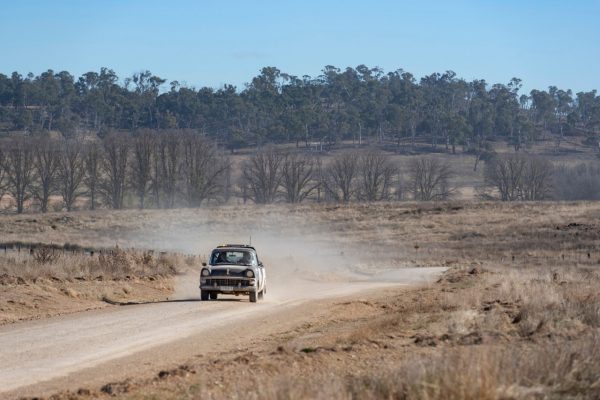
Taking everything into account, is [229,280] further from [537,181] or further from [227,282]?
[537,181]

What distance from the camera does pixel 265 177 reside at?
130m

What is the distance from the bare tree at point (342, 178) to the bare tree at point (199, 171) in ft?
45.9

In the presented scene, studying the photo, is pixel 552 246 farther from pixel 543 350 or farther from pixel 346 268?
pixel 543 350

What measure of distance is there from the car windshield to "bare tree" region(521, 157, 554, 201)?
350 feet

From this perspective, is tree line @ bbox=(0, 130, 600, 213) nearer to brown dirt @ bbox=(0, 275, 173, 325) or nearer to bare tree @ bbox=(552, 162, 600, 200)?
bare tree @ bbox=(552, 162, 600, 200)

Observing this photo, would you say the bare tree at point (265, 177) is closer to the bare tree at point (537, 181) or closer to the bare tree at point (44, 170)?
the bare tree at point (44, 170)

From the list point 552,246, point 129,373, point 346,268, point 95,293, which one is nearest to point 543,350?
point 129,373

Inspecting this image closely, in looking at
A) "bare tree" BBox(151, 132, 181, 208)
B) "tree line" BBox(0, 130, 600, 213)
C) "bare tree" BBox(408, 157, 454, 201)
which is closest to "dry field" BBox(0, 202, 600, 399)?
"tree line" BBox(0, 130, 600, 213)

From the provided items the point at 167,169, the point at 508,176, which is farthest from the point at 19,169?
the point at 508,176

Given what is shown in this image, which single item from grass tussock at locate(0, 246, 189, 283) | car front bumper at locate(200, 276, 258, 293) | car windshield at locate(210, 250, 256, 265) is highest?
car windshield at locate(210, 250, 256, 265)

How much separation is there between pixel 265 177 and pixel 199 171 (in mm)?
9158

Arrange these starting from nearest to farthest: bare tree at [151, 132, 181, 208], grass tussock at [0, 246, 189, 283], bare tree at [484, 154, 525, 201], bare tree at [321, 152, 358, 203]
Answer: grass tussock at [0, 246, 189, 283] < bare tree at [151, 132, 181, 208] < bare tree at [321, 152, 358, 203] < bare tree at [484, 154, 525, 201]

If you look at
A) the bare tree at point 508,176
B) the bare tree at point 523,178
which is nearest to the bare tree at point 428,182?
the bare tree at point 508,176

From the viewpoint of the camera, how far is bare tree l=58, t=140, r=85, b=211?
122m
